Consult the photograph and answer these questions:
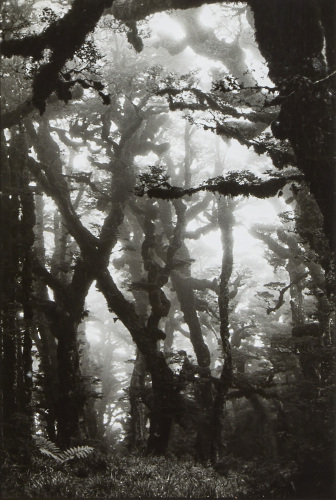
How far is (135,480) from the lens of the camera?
9023 millimetres

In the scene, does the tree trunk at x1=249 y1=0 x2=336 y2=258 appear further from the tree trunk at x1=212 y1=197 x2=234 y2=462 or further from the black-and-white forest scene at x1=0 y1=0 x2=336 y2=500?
the tree trunk at x1=212 y1=197 x2=234 y2=462

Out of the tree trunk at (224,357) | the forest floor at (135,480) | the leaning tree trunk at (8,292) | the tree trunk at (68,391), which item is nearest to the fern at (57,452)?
the forest floor at (135,480)

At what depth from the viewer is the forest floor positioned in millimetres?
7118

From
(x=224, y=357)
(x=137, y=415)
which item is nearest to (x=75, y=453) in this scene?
(x=224, y=357)

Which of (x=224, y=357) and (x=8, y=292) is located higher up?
(x=8, y=292)

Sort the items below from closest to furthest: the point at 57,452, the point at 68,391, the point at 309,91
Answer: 1. the point at 309,91
2. the point at 57,452
3. the point at 68,391

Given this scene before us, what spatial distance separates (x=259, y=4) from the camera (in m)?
8.21

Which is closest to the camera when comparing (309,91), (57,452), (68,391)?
(309,91)

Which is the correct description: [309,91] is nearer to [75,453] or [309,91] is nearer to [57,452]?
[75,453]

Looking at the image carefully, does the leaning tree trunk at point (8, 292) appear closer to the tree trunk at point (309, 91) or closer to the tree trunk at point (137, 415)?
the tree trunk at point (309, 91)

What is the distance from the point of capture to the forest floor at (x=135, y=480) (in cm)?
712

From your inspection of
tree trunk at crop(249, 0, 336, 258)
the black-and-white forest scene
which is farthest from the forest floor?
tree trunk at crop(249, 0, 336, 258)

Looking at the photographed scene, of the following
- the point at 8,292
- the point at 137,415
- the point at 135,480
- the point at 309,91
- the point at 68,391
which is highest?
the point at 309,91

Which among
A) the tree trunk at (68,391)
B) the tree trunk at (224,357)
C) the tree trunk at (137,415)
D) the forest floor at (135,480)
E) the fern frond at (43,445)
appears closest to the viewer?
the forest floor at (135,480)
